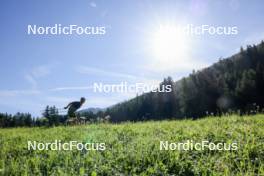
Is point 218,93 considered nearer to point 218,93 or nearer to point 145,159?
point 218,93

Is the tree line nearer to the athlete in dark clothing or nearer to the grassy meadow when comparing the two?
the athlete in dark clothing

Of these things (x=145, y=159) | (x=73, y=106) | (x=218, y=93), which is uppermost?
(x=218, y=93)

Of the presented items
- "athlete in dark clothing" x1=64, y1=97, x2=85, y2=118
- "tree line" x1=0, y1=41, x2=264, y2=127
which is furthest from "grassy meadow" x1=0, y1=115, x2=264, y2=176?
"tree line" x1=0, y1=41, x2=264, y2=127

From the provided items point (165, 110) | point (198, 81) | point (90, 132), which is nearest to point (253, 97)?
point (198, 81)

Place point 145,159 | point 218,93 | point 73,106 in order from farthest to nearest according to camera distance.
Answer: point 218,93 < point 73,106 < point 145,159

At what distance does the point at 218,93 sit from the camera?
273ft

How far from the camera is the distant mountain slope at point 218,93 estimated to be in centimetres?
7362

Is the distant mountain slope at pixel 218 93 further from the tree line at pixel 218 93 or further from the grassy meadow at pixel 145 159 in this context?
the grassy meadow at pixel 145 159

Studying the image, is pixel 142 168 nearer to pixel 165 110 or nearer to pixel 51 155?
pixel 51 155

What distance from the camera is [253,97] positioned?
7338 cm

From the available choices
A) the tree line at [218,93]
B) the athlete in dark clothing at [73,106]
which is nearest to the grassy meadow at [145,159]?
the athlete in dark clothing at [73,106]

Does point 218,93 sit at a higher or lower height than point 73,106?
higher

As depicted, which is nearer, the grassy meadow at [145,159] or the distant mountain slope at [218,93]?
the grassy meadow at [145,159]

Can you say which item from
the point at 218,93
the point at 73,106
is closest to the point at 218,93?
the point at 218,93
